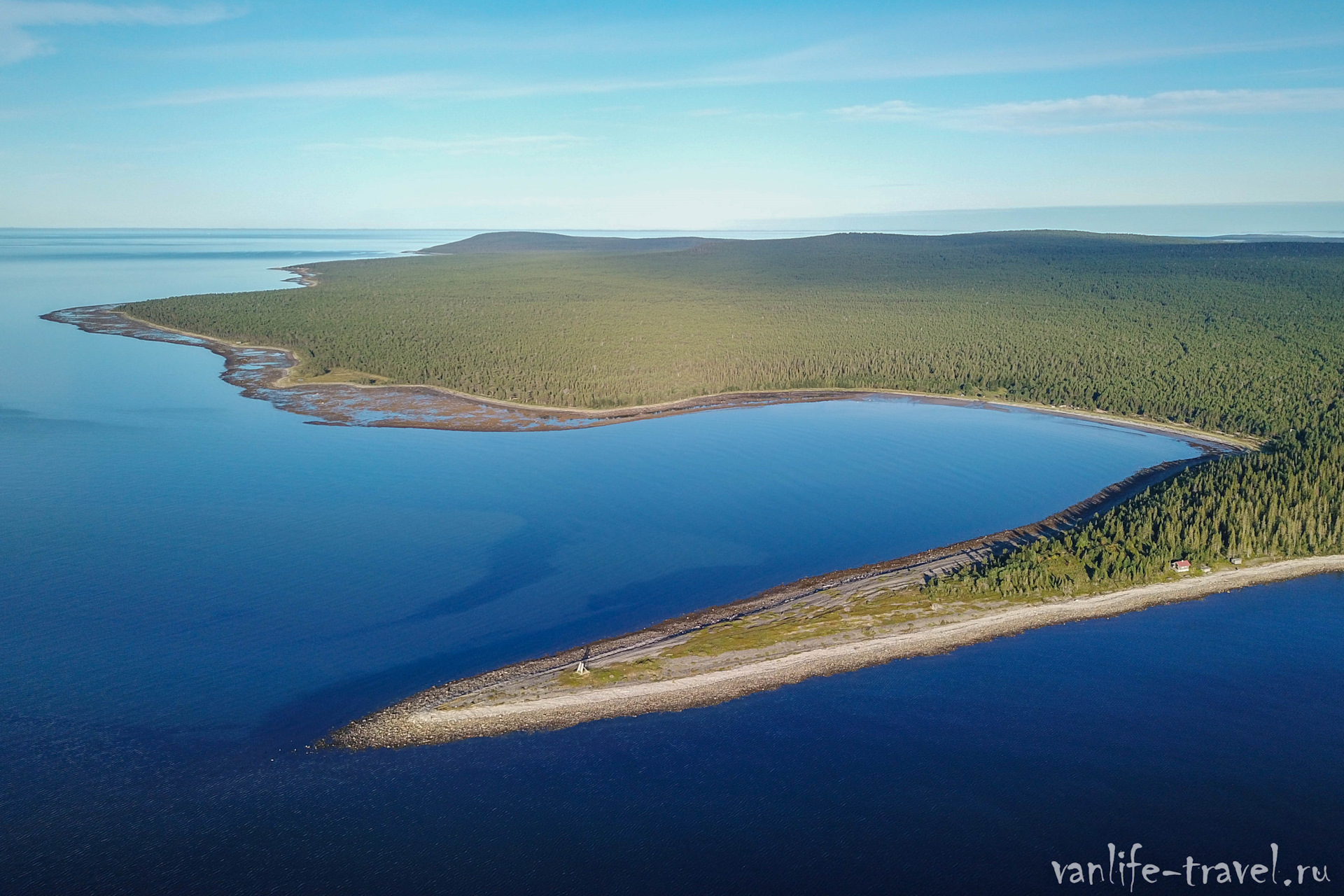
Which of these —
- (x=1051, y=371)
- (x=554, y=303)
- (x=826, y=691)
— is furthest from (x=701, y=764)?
(x=554, y=303)

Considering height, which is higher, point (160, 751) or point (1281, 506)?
point (1281, 506)

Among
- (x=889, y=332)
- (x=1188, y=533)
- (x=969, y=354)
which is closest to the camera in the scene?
(x=1188, y=533)

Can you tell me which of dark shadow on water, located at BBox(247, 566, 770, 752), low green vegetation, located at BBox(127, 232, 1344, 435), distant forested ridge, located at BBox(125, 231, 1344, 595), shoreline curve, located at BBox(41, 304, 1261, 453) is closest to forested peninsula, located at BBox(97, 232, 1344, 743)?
distant forested ridge, located at BBox(125, 231, 1344, 595)

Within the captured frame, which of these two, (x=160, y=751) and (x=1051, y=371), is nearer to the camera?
(x=160, y=751)

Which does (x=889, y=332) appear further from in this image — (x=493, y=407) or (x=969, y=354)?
(x=493, y=407)

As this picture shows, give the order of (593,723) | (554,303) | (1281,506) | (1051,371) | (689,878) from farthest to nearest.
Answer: (554,303) → (1051,371) → (1281,506) → (593,723) → (689,878)

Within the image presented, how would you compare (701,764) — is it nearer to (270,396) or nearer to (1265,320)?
(270,396)

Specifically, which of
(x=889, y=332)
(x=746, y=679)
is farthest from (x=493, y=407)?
(x=889, y=332)
